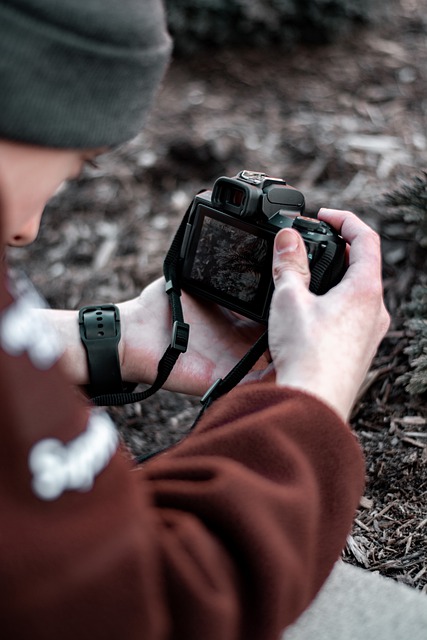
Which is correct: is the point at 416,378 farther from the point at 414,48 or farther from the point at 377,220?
the point at 414,48

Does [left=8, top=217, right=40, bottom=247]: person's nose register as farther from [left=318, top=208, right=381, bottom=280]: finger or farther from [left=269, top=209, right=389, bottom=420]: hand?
[left=318, top=208, right=381, bottom=280]: finger

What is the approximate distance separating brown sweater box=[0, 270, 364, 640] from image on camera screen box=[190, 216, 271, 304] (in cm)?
57

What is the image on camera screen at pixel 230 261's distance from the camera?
1702 mm

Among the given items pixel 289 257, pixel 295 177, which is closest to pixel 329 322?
pixel 289 257

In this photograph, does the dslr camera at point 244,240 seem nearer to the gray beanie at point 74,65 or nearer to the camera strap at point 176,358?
the camera strap at point 176,358

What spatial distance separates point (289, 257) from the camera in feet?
5.00

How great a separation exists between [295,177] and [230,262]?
1499mm

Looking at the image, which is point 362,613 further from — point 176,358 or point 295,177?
point 295,177

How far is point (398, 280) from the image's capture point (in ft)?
7.67

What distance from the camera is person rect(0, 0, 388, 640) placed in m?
0.86

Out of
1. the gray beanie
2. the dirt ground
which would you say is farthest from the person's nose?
the dirt ground

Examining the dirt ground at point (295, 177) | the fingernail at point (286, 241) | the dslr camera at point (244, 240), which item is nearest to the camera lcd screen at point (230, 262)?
the dslr camera at point (244, 240)

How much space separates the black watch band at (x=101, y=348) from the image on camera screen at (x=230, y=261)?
21 cm

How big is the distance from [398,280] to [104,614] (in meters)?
1.65
